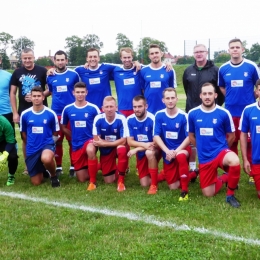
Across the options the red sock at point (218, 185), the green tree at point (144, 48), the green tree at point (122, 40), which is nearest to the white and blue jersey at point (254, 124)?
the red sock at point (218, 185)

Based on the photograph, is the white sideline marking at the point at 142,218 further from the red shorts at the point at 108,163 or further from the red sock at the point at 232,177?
the red shorts at the point at 108,163

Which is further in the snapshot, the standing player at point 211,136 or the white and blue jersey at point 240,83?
the white and blue jersey at point 240,83

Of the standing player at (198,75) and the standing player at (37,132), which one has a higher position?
the standing player at (198,75)

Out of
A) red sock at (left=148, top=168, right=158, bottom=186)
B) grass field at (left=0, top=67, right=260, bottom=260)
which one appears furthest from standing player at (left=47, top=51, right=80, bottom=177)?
red sock at (left=148, top=168, right=158, bottom=186)

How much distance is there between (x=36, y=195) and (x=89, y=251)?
2148 mm

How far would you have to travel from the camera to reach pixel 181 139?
563 centimetres

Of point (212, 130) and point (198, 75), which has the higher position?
point (198, 75)

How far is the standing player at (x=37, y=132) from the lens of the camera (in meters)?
6.05

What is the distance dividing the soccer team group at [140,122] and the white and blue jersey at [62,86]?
2 centimetres

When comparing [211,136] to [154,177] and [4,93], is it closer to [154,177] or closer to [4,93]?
[154,177]

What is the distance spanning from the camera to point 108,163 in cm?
614

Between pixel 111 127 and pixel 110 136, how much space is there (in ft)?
0.50

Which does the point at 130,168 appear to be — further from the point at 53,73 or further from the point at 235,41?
the point at 235,41

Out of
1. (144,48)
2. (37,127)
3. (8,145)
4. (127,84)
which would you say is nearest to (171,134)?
(127,84)
